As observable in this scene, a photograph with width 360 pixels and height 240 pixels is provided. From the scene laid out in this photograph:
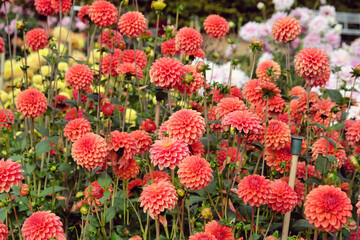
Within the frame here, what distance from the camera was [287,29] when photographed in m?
2.04

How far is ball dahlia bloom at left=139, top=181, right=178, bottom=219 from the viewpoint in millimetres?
1325

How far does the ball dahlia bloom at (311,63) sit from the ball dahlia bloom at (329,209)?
0.63 metres

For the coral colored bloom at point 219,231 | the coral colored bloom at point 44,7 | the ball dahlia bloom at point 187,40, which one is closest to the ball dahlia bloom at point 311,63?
the ball dahlia bloom at point 187,40

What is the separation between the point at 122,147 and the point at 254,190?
0.54 meters

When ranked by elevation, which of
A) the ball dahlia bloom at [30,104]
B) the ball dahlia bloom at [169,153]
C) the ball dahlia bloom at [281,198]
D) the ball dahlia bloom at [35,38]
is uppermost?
the ball dahlia bloom at [35,38]

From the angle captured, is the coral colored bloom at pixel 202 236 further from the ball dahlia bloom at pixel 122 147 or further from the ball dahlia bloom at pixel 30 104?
the ball dahlia bloom at pixel 30 104

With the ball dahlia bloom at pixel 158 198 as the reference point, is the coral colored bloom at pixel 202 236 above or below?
below

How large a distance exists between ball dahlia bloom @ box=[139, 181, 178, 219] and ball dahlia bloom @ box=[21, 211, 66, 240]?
309 mm

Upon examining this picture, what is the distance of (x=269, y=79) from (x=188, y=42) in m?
0.45

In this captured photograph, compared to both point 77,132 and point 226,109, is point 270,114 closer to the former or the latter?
point 226,109

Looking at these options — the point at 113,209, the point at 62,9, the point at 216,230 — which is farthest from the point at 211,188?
the point at 62,9

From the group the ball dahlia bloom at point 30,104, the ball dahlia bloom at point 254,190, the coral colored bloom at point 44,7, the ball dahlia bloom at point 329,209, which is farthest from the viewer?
the coral colored bloom at point 44,7

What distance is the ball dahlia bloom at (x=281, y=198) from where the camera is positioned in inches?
58.6

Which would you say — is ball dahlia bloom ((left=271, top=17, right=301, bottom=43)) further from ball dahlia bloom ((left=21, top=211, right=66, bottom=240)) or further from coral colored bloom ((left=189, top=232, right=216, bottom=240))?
ball dahlia bloom ((left=21, top=211, right=66, bottom=240))
